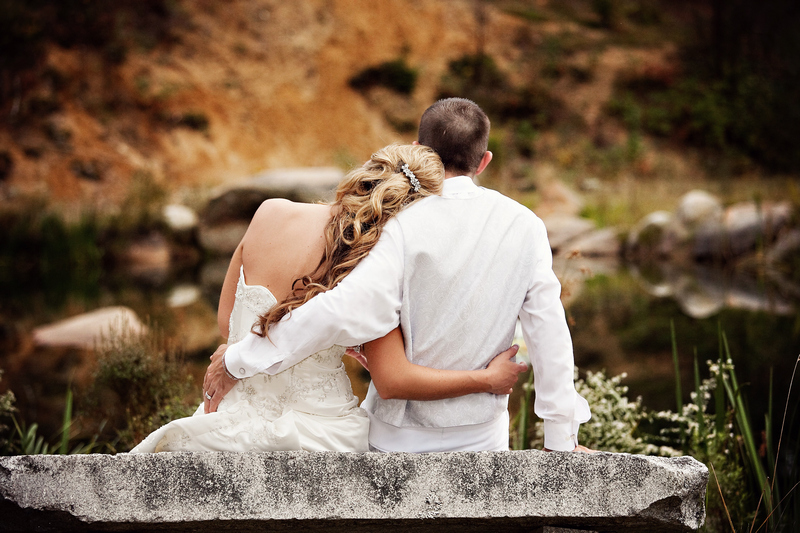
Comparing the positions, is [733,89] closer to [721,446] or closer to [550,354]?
[721,446]

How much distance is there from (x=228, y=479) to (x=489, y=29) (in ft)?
82.6

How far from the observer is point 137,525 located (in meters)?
1.62

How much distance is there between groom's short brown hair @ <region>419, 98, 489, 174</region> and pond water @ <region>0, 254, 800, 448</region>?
2.96ft

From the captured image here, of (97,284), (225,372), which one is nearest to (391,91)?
(97,284)

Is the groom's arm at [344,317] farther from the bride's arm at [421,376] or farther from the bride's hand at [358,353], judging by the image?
the bride's hand at [358,353]

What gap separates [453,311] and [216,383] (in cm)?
66

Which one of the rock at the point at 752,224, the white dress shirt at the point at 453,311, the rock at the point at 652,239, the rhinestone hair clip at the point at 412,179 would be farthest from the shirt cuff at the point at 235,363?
the rock at the point at 652,239

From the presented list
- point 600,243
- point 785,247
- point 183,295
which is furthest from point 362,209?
point 600,243

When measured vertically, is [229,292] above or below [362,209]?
below

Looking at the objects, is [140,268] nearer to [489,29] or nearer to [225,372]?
[225,372]

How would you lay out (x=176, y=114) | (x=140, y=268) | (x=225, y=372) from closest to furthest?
(x=225, y=372) < (x=140, y=268) < (x=176, y=114)

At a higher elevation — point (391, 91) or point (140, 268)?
point (391, 91)

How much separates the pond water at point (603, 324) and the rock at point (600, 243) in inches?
95.6

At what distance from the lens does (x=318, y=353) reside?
6.32 feet
